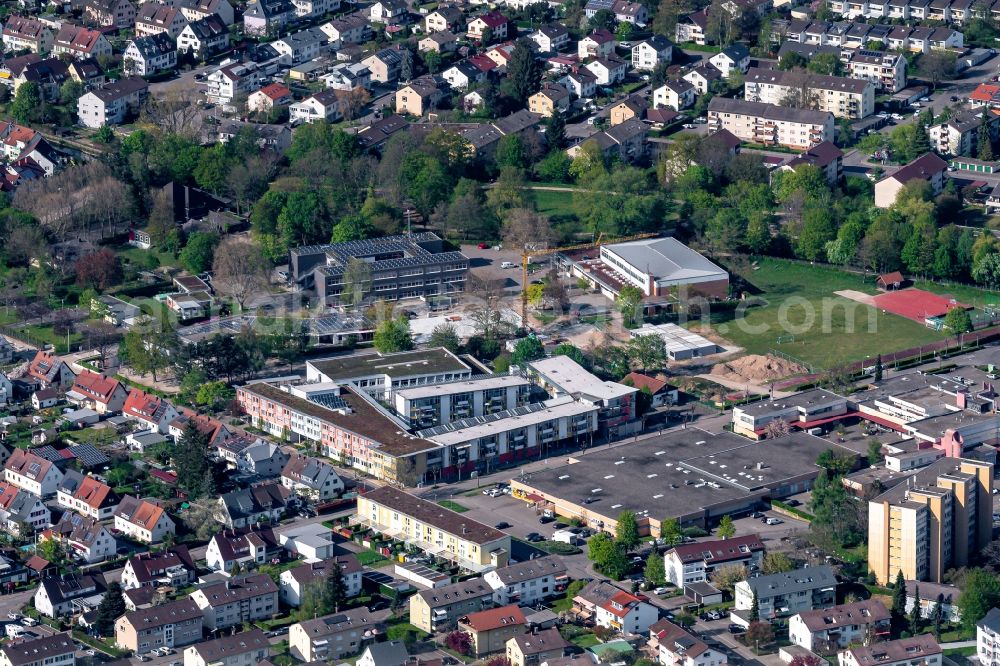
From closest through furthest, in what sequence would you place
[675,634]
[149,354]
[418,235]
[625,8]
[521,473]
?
[675,634] < [521,473] < [149,354] < [418,235] < [625,8]

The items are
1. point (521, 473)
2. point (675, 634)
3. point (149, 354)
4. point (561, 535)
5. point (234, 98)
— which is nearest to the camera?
point (675, 634)

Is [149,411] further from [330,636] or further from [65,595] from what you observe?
[330,636]

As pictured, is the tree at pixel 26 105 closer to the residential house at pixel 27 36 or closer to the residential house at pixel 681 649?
the residential house at pixel 27 36

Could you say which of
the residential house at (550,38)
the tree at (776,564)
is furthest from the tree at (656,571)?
the residential house at (550,38)

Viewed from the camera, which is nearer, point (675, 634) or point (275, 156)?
point (675, 634)

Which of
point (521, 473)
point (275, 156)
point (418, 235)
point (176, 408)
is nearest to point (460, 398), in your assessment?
point (521, 473)

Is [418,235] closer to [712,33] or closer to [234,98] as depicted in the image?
[234,98]
